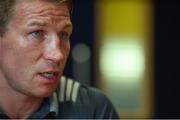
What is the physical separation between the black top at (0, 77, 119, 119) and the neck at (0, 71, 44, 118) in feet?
0.10

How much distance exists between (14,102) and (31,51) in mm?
225

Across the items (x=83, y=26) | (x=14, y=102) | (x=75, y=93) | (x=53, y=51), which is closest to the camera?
(x=53, y=51)

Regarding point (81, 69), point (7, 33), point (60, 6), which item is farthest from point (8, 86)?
point (81, 69)

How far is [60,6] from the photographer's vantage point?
5.54ft

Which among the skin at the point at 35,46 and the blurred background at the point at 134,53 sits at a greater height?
the skin at the point at 35,46

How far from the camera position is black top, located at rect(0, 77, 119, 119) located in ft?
5.82

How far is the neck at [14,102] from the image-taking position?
176cm

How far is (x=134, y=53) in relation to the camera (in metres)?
4.17
